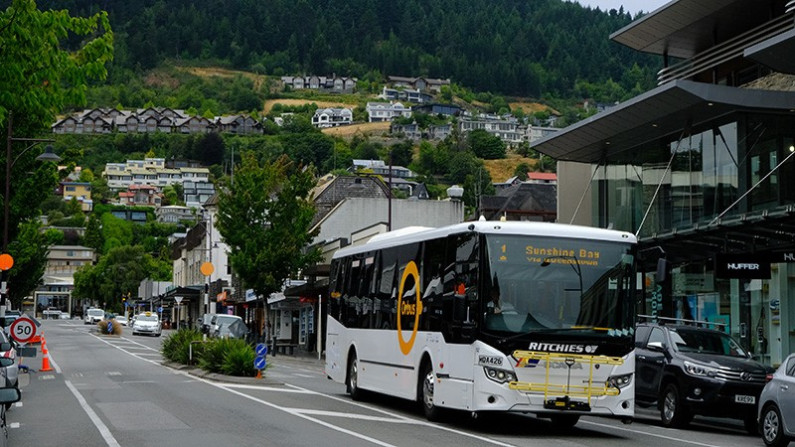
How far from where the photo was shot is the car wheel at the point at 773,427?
1775 cm

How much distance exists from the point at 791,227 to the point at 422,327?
858cm

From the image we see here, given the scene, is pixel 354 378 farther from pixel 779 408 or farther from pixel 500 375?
pixel 779 408

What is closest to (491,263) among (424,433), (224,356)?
(424,433)

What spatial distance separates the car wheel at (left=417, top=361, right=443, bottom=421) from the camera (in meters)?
19.6

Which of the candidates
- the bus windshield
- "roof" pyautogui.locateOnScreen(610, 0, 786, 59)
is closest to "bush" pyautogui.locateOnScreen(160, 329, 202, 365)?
"roof" pyautogui.locateOnScreen(610, 0, 786, 59)

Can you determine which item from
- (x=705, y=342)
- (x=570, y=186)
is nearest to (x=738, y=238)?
(x=705, y=342)

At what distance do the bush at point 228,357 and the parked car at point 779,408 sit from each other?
15.2 m

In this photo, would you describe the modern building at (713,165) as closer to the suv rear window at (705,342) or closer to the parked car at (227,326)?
the suv rear window at (705,342)

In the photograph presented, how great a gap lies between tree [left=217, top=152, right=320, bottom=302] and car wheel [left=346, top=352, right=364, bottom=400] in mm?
32836

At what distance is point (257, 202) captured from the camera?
2283 inches

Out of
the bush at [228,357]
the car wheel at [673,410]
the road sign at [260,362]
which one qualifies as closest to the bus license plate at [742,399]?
the car wheel at [673,410]

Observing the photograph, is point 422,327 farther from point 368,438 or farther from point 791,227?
point 791,227

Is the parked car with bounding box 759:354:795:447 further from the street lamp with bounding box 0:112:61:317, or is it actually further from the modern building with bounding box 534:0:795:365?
the street lamp with bounding box 0:112:61:317

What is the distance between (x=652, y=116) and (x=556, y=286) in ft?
48.9
